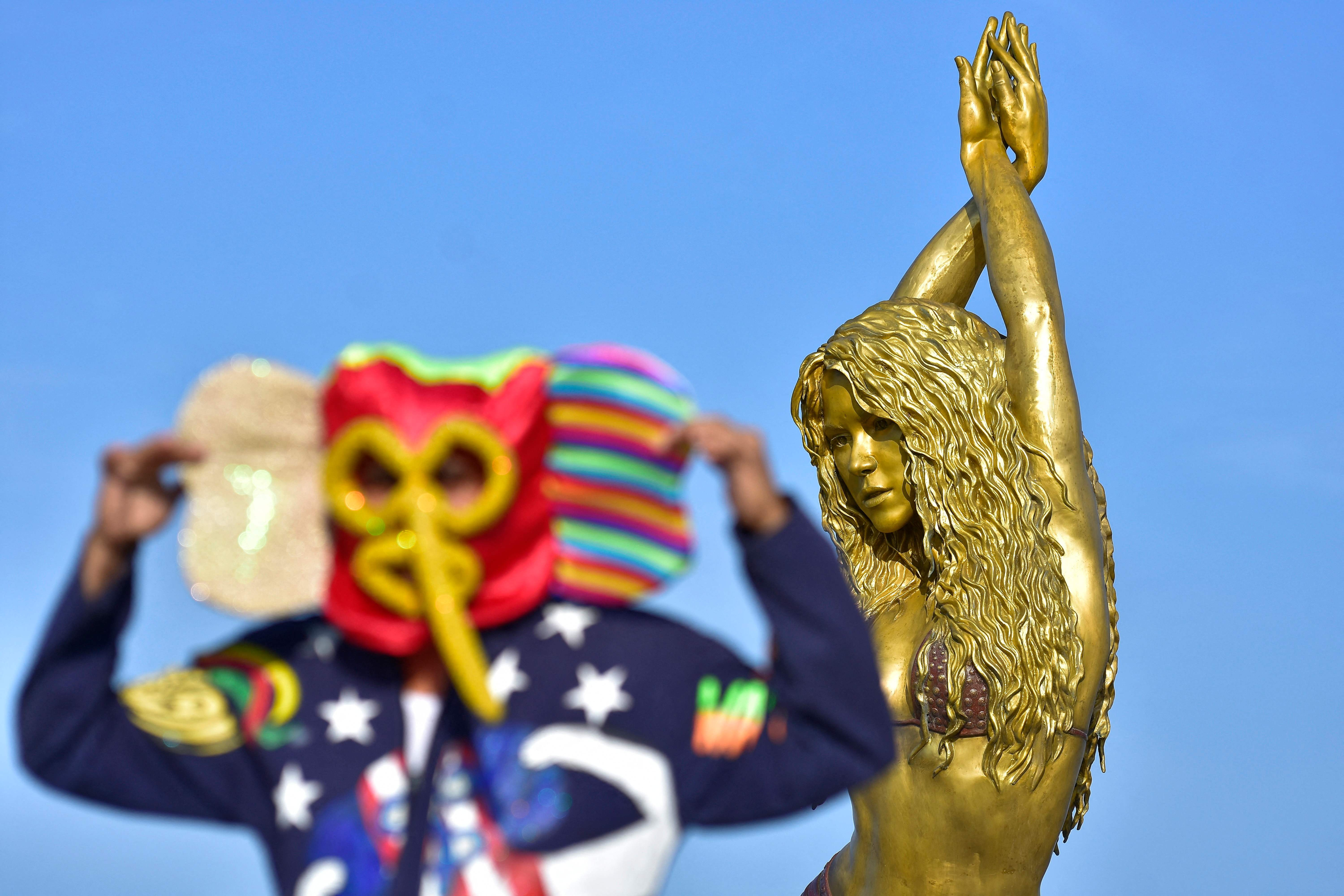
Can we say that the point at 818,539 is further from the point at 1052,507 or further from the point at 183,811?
the point at 1052,507

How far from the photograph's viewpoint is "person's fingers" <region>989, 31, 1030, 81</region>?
4.45 meters

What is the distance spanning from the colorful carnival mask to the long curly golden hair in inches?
71.2

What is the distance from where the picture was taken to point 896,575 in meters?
4.07

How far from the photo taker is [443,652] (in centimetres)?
192

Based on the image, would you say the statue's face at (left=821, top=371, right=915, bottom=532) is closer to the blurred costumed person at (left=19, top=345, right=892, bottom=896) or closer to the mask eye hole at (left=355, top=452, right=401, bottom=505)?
the blurred costumed person at (left=19, top=345, right=892, bottom=896)

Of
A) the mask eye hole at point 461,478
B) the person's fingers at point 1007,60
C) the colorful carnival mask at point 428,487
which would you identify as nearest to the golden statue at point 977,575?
the person's fingers at point 1007,60

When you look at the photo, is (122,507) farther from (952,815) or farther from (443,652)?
(952,815)

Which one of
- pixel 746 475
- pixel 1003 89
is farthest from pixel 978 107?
pixel 746 475

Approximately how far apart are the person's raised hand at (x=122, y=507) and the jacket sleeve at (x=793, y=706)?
0.74 metres

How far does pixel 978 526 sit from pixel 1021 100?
1369mm

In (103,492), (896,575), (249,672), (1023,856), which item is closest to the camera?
(103,492)

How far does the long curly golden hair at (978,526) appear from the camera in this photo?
3695 millimetres

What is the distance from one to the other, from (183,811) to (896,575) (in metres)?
2.34

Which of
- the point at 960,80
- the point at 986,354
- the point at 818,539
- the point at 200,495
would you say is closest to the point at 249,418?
the point at 200,495
